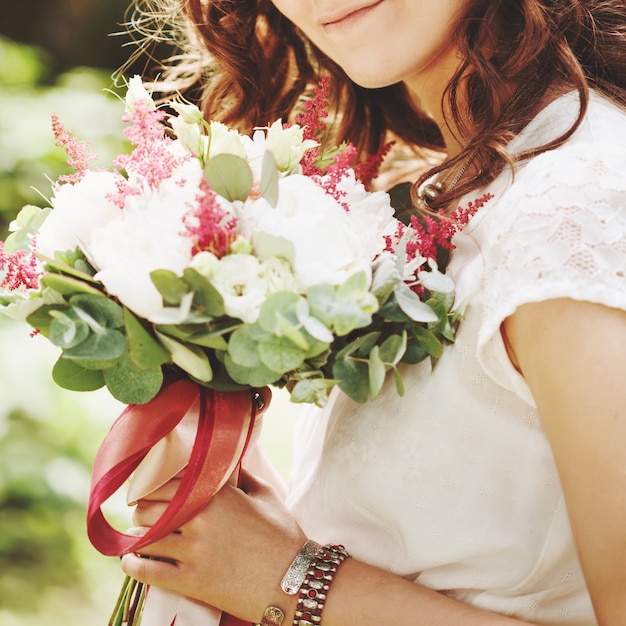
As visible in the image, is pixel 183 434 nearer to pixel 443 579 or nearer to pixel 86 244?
pixel 86 244

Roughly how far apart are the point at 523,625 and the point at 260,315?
615mm

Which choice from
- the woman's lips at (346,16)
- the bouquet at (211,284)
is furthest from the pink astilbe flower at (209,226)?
the woman's lips at (346,16)

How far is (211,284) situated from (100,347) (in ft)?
0.61

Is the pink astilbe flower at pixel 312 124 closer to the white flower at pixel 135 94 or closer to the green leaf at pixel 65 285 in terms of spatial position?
the white flower at pixel 135 94

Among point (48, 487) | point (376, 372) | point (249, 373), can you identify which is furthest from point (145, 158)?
point (48, 487)

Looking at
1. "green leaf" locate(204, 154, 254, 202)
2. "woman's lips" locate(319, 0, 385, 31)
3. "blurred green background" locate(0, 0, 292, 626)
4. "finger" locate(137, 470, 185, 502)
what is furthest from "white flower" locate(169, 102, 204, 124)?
"blurred green background" locate(0, 0, 292, 626)

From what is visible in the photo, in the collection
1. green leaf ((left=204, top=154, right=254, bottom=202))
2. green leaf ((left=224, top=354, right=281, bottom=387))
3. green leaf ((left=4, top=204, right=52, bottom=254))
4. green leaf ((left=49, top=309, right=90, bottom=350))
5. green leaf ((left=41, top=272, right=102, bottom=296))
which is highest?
green leaf ((left=204, top=154, right=254, bottom=202))

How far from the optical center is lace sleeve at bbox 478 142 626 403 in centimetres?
107

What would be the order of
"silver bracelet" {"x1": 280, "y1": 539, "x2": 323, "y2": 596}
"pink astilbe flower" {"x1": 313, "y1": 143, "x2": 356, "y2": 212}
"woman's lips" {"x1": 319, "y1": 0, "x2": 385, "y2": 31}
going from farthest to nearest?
1. "woman's lips" {"x1": 319, "y1": 0, "x2": 385, "y2": 31}
2. "silver bracelet" {"x1": 280, "y1": 539, "x2": 323, "y2": 596}
3. "pink astilbe flower" {"x1": 313, "y1": 143, "x2": 356, "y2": 212}

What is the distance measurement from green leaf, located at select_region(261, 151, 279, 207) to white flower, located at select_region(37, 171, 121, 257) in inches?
9.3

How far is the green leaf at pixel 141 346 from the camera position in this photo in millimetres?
1091

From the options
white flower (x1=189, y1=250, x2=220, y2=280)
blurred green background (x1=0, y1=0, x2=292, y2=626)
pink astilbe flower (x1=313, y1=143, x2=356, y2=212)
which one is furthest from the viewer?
blurred green background (x1=0, y1=0, x2=292, y2=626)

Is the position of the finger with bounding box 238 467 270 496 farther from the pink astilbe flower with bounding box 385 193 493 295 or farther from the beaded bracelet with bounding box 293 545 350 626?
the pink astilbe flower with bounding box 385 193 493 295

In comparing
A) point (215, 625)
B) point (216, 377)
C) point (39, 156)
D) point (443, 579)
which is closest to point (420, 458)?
point (443, 579)
